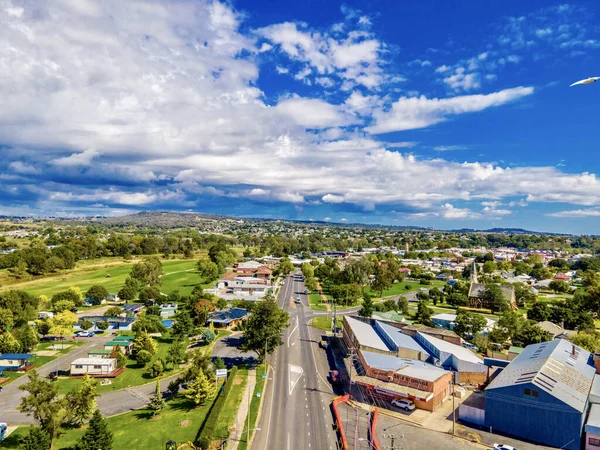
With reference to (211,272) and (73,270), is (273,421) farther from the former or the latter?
(73,270)

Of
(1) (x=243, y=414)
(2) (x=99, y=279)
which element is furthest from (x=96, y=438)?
(2) (x=99, y=279)

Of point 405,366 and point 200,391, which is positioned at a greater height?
point 405,366

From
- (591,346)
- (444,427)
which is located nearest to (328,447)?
(444,427)

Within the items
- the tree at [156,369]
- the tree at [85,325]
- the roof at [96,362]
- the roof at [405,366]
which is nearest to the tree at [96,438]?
the tree at [156,369]

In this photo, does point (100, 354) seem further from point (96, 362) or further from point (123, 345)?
point (96, 362)

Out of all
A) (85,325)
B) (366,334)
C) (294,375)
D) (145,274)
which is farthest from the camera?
(145,274)

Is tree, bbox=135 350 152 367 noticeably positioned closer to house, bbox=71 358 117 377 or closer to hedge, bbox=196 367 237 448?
house, bbox=71 358 117 377
